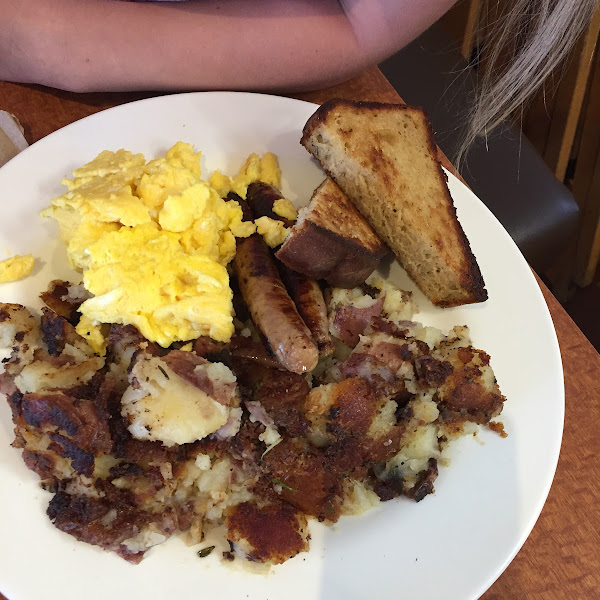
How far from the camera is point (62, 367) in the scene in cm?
94

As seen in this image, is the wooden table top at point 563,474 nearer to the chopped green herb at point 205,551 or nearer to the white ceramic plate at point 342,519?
the white ceramic plate at point 342,519

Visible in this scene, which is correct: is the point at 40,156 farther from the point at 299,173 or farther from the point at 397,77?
the point at 397,77

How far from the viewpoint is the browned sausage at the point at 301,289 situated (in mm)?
1078

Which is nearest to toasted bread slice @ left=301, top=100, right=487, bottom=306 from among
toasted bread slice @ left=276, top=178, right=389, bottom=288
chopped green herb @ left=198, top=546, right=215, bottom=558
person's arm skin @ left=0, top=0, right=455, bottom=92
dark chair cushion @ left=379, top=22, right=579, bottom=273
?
toasted bread slice @ left=276, top=178, right=389, bottom=288

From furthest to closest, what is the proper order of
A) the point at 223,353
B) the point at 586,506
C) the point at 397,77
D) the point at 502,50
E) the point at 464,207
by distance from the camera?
the point at 397,77, the point at 502,50, the point at 464,207, the point at 586,506, the point at 223,353

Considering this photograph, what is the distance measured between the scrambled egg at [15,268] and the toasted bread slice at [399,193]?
599 mm

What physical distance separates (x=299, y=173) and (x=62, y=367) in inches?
25.5

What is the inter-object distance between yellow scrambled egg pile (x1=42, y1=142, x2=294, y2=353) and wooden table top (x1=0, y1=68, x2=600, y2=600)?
1.21ft

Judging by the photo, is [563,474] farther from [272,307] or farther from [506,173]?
[506,173]

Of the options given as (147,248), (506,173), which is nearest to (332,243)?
(147,248)

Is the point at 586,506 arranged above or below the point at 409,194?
below

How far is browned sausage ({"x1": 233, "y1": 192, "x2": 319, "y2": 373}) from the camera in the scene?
0.98 m

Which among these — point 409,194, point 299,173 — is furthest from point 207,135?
point 409,194

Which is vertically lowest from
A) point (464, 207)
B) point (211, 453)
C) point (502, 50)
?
point (211, 453)
